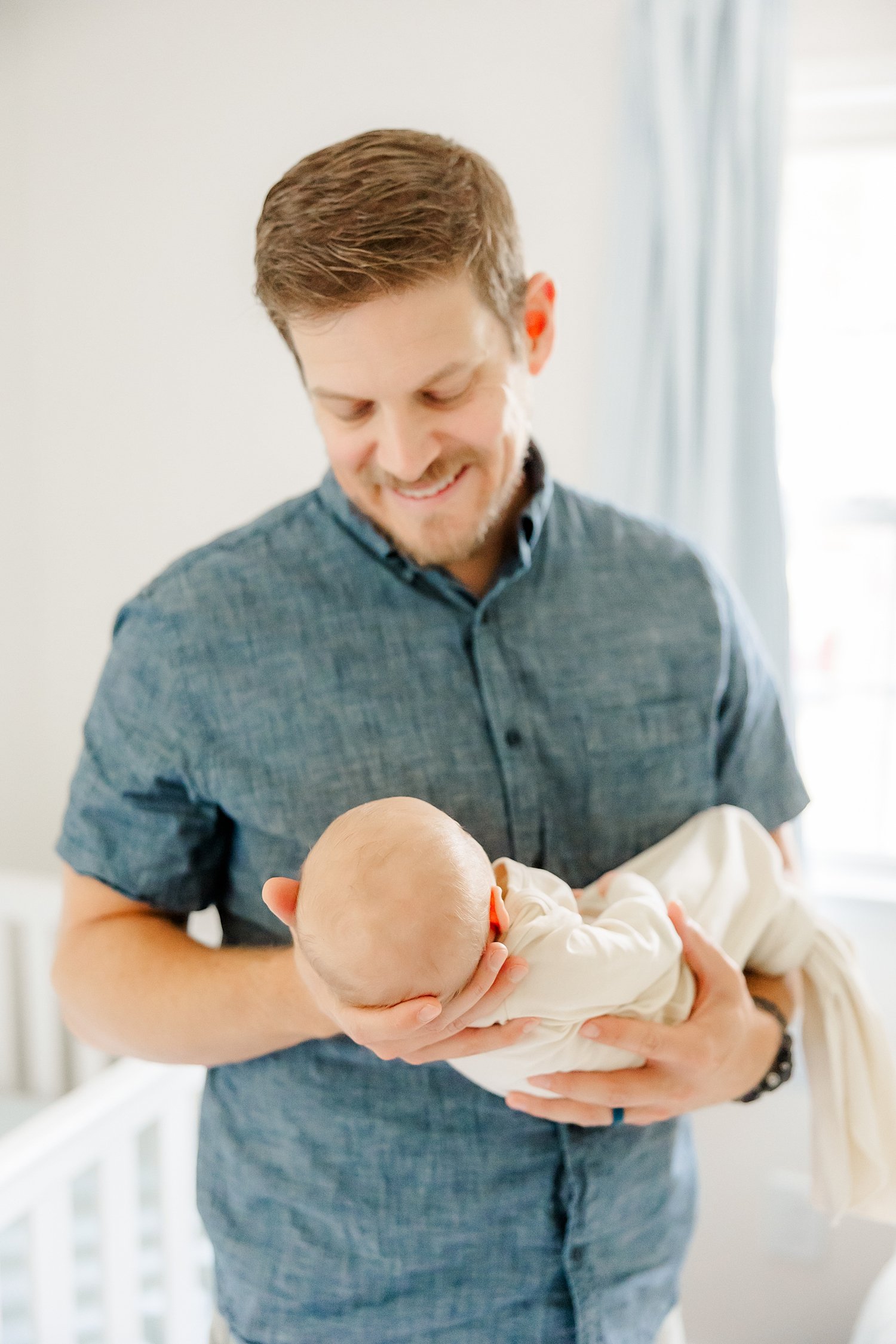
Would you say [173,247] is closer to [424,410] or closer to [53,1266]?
[424,410]

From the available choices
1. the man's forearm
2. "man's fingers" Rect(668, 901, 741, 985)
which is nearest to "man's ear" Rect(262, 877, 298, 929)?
the man's forearm

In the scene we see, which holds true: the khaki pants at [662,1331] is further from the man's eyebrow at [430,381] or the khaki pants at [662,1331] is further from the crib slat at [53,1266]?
the man's eyebrow at [430,381]

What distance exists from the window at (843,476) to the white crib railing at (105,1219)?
130 centimetres

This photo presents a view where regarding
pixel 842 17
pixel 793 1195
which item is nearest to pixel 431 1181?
pixel 793 1195

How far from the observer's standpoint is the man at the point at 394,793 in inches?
38.9

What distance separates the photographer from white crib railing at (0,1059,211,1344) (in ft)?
4.66

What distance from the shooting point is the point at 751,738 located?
1.20 metres

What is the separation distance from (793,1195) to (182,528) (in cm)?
202

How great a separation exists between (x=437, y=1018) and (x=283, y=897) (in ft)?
0.50

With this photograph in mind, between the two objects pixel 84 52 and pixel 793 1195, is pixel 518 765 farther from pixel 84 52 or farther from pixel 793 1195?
pixel 84 52

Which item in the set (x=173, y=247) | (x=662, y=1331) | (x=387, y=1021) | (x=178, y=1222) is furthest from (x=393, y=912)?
(x=173, y=247)

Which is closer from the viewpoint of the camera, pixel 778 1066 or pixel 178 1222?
pixel 778 1066

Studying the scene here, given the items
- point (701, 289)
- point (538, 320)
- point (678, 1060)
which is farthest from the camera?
point (701, 289)

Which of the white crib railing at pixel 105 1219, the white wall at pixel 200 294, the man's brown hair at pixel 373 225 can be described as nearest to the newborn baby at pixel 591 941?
the man's brown hair at pixel 373 225
